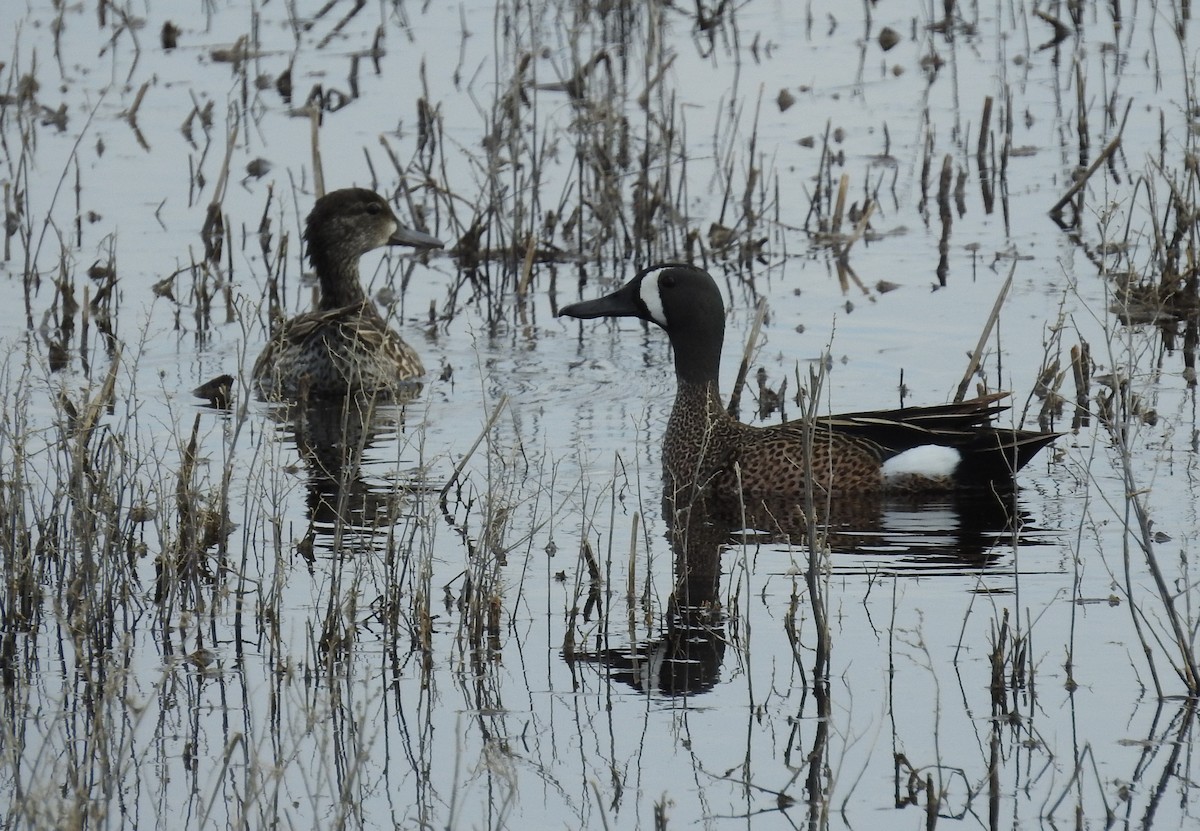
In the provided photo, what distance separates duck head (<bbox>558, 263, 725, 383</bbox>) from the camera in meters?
8.24

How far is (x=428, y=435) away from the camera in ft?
28.1

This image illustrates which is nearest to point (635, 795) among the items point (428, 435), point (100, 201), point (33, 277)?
point (428, 435)

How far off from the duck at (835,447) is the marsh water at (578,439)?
0.17 m

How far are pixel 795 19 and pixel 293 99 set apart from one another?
4.33 m

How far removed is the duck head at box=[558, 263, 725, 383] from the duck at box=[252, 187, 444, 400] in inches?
38.8

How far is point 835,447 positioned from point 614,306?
1181 mm

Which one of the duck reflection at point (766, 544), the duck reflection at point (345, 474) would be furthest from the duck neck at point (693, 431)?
the duck reflection at point (345, 474)

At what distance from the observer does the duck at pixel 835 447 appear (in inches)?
299

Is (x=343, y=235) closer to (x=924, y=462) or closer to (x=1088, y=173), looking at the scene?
(x=924, y=462)

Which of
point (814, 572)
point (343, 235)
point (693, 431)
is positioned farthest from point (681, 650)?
point (343, 235)

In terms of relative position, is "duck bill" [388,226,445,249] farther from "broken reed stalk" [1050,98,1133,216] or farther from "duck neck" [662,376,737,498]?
"broken reed stalk" [1050,98,1133,216]

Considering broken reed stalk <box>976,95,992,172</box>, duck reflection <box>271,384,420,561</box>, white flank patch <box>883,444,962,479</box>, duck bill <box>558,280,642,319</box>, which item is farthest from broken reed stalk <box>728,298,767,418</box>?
broken reed stalk <box>976,95,992,172</box>

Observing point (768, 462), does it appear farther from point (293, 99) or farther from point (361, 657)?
point (293, 99)

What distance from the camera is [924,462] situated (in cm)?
779
